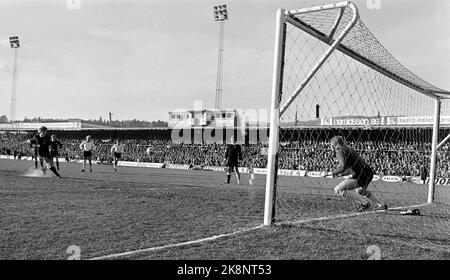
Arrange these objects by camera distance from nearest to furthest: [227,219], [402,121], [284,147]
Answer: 1. [227,219]
2. [402,121]
3. [284,147]

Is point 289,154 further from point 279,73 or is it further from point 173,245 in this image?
point 173,245

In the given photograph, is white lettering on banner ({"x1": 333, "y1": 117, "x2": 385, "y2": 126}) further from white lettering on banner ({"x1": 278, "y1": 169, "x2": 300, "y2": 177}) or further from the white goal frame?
the white goal frame

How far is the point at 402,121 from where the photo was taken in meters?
28.1

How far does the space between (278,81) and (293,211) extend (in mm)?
3211

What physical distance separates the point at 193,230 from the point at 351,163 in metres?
3.91

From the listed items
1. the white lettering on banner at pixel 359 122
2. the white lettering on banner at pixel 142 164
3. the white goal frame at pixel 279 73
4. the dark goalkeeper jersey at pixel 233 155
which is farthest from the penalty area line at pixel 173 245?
the white lettering on banner at pixel 142 164

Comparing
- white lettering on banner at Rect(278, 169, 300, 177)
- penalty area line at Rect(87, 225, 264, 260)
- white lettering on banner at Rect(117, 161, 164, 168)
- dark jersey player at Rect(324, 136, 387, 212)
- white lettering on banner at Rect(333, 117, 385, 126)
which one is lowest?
white lettering on banner at Rect(117, 161, 164, 168)

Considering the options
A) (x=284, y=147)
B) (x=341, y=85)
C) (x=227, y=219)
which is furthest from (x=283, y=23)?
→ (x=284, y=147)

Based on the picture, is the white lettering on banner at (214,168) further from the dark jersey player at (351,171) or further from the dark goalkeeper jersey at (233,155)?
the dark jersey player at (351,171)

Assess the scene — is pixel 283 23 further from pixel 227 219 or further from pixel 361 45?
pixel 227 219

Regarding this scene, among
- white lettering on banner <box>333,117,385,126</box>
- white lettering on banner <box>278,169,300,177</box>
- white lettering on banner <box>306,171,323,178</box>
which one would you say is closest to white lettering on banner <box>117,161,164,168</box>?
white lettering on banner <box>278,169,300,177</box>

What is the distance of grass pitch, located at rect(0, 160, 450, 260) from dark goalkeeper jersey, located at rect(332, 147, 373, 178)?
0.89 metres

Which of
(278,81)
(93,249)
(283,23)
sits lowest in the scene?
(93,249)

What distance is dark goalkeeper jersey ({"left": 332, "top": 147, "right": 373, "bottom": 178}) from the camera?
8570 mm
